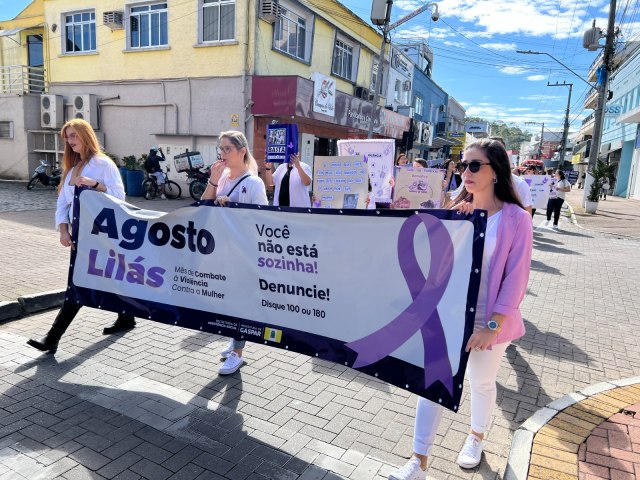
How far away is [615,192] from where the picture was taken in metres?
35.8

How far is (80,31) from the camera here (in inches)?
714

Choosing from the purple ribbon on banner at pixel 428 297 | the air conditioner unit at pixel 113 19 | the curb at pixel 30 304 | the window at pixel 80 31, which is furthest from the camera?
the window at pixel 80 31

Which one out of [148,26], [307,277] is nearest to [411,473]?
[307,277]

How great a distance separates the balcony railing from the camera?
1899 cm

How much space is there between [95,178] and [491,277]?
3523mm

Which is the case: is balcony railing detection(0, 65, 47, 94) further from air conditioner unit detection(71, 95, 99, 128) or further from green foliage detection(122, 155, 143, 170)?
green foliage detection(122, 155, 143, 170)

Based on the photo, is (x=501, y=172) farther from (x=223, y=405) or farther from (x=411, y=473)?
(x=223, y=405)

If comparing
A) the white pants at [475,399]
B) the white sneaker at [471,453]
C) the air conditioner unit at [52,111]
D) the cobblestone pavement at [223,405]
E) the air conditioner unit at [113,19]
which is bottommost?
the cobblestone pavement at [223,405]

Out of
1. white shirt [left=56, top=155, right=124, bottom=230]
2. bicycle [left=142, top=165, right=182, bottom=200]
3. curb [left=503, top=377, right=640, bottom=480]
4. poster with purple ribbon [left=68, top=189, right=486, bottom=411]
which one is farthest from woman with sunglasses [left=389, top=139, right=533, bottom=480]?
bicycle [left=142, top=165, right=182, bottom=200]

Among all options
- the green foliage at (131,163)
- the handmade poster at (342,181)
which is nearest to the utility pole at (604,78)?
the handmade poster at (342,181)

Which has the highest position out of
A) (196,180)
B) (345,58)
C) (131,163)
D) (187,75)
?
(345,58)

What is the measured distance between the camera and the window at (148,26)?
53.5 feet

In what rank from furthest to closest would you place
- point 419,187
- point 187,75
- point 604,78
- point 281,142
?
point 604,78 → point 187,75 → point 419,187 → point 281,142

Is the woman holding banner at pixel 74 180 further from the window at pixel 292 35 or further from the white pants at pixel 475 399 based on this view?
the window at pixel 292 35
